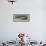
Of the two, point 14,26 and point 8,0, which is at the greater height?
point 8,0

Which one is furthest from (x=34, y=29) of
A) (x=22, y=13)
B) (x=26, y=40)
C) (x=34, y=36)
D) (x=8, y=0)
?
(x=8, y=0)

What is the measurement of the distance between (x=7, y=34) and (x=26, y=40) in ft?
3.24

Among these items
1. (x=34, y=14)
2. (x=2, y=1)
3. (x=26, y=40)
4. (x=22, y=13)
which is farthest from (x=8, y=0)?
(x=26, y=40)

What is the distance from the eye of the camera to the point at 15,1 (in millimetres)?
3961

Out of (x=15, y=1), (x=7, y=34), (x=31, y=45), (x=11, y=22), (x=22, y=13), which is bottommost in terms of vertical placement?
(x=31, y=45)

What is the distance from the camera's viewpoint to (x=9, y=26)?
3977mm

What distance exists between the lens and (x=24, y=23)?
13.0ft

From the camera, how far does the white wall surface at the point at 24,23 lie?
3.93m

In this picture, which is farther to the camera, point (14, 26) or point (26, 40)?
point (14, 26)

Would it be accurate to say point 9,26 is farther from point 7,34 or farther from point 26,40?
point 26,40

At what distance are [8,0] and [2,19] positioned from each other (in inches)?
22.8

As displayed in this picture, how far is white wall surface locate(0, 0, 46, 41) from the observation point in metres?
3.93

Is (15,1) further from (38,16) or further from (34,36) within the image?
(34,36)

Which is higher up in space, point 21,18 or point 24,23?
point 21,18
